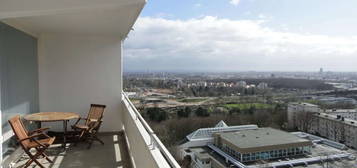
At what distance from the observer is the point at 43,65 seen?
5156 millimetres

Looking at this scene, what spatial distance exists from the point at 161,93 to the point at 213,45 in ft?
44.6

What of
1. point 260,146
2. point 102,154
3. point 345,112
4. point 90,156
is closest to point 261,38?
point 345,112

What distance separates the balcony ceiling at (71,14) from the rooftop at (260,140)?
30.3 feet

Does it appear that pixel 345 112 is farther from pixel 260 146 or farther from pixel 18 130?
pixel 18 130

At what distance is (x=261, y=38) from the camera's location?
86.3 ft

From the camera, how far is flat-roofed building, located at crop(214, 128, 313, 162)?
462 inches

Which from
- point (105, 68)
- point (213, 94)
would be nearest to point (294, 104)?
point (213, 94)

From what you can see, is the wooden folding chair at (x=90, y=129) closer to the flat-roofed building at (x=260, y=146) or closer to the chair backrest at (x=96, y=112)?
the chair backrest at (x=96, y=112)

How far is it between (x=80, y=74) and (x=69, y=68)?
0.84ft

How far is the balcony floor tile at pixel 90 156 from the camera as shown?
3521 mm

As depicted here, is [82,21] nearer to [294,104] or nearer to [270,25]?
[294,104]

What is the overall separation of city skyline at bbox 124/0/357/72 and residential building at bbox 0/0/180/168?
8838mm

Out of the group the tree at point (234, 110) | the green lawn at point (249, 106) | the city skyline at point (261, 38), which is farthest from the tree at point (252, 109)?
the city skyline at point (261, 38)

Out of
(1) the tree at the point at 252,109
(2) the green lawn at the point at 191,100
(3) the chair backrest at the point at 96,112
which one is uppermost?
(3) the chair backrest at the point at 96,112
